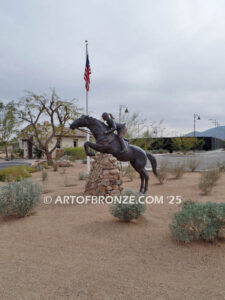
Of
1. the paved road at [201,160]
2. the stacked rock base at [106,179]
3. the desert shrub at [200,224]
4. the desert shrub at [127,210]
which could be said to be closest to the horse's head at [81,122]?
the desert shrub at [127,210]

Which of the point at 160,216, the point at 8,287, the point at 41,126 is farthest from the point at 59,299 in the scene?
the point at 41,126

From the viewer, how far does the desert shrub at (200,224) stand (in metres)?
3.84

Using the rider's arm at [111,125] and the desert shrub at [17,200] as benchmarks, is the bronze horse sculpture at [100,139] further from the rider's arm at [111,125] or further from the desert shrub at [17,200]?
the desert shrub at [17,200]

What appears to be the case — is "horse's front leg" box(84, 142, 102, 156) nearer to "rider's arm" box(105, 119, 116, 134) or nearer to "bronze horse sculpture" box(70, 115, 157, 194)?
"bronze horse sculpture" box(70, 115, 157, 194)

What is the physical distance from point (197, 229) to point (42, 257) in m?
→ 2.59

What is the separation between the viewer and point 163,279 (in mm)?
2982

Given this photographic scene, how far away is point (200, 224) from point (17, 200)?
424 centimetres

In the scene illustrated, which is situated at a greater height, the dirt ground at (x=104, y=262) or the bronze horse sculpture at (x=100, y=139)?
the bronze horse sculpture at (x=100, y=139)

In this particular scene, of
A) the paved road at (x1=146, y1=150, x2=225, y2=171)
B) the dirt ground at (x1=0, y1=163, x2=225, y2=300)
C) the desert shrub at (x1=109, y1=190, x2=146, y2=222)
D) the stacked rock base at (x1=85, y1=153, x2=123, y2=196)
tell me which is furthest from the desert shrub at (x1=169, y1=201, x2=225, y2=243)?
the paved road at (x1=146, y1=150, x2=225, y2=171)

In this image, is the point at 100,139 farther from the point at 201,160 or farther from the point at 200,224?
the point at 201,160

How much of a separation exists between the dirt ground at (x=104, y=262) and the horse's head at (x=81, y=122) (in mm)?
2193

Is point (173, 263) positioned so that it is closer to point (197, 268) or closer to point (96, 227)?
point (197, 268)

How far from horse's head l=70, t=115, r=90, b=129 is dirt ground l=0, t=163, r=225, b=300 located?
219 cm

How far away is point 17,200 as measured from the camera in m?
5.75
